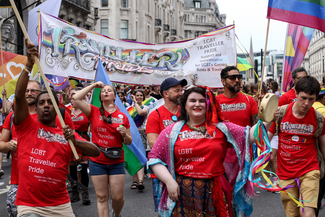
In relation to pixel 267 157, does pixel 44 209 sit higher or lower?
lower

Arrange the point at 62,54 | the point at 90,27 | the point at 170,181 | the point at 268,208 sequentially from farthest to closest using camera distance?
1. the point at 90,27
2. the point at 62,54
3. the point at 268,208
4. the point at 170,181

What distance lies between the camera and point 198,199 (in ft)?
10.7

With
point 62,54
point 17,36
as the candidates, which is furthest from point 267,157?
point 17,36

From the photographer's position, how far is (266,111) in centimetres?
292

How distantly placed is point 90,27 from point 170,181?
104ft

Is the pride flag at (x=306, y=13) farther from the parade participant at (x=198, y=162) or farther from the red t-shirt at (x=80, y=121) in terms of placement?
the red t-shirt at (x=80, y=121)

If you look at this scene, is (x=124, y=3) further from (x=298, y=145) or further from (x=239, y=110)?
(x=298, y=145)

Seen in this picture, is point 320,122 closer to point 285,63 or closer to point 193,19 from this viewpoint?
point 285,63

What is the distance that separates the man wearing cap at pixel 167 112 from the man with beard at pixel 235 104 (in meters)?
0.89

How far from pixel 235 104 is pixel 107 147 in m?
1.95

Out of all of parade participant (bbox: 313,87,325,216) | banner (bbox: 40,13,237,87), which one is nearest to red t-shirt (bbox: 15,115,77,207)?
parade participant (bbox: 313,87,325,216)

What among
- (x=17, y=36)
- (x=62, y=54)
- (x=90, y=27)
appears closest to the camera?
(x=62, y=54)

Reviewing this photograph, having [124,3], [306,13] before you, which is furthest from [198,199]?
[124,3]

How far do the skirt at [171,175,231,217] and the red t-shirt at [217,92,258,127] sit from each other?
2354mm
